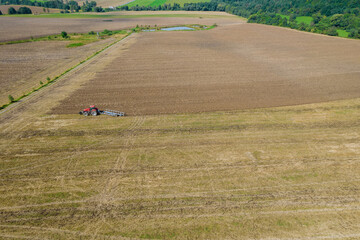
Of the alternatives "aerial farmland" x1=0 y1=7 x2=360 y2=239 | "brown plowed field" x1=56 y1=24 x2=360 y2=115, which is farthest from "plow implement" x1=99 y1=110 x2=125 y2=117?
"brown plowed field" x1=56 y1=24 x2=360 y2=115

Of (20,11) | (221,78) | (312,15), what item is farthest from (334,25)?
(20,11)

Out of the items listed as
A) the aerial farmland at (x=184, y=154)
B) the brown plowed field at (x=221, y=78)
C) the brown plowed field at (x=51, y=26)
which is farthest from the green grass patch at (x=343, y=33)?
the brown plowed field at (x=51, y=26)

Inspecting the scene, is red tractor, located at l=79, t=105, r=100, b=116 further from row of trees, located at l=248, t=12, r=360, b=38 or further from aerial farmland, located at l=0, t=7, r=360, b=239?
row of trees, located at l=248, t=12, r=360, b=38

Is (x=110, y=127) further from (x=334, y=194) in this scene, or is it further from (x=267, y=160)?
(x=334, y=194)

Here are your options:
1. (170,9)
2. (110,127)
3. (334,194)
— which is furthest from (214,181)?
(170,9)

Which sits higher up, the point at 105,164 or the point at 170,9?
the point at 170,9

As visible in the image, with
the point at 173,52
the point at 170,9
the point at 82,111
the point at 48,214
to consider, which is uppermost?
the point at 170,9
